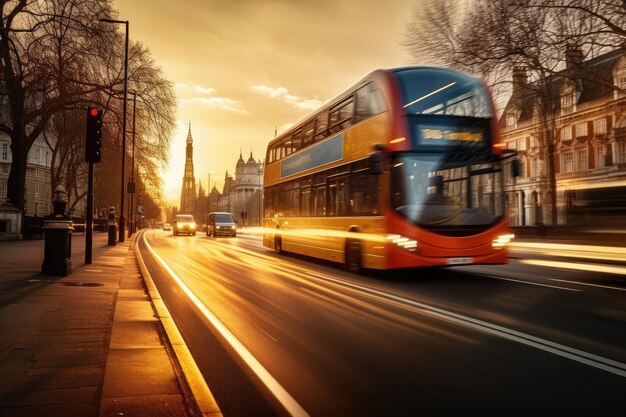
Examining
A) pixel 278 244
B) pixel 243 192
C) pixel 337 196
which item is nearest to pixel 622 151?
pixel 278 244

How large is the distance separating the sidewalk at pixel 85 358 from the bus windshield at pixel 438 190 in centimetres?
517

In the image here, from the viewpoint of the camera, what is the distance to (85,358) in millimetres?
4824

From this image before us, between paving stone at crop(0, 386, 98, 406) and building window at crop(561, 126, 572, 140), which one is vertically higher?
building window at crop(561, 126, 572, 140)

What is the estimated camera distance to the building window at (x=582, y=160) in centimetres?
5062

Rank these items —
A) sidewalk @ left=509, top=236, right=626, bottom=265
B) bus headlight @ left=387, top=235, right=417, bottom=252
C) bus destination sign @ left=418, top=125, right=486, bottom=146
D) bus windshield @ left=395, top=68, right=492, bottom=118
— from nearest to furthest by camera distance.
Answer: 1. sidewalk @ left=509, top=236, right=626, bottom=265
2. bus headlight @ left=387, top=235, right=417, bottom=252
3. bus destination sign @ left=418, top=125, right=486, bottom=146
4. bus windshield @ left=395, top=68, right=492, bottom=118

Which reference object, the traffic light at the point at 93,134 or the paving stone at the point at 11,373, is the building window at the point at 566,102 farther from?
the paving stone at the point at 11,373

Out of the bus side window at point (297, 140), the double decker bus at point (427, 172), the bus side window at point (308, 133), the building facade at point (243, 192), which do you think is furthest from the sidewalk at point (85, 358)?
the building facade at point (243, 192)

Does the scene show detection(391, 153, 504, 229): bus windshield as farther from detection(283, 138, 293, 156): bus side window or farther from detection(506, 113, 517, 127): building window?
detection(506, 113, 517, 127): building window

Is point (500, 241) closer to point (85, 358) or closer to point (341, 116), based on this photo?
point (341, 116)

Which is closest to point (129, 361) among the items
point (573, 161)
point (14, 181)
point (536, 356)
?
point (536, 356)

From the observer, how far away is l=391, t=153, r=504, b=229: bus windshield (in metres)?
10.7

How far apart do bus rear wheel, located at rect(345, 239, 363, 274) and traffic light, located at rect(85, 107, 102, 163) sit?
6681mm

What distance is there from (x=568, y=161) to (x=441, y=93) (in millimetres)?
47493

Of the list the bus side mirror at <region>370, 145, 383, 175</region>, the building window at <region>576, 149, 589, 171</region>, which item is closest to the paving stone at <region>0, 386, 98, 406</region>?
the bus side mirror at <region>370, 145, 383, 175</region>
